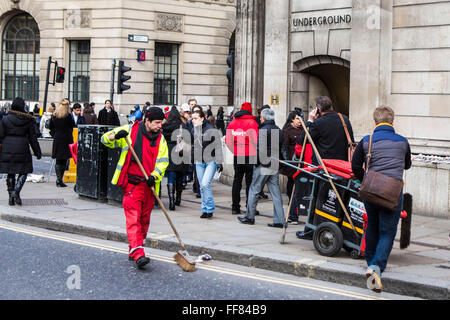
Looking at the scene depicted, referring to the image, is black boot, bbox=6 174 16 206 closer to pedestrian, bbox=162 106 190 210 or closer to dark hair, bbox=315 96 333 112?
pedestrian, bbox=162 106 190 210

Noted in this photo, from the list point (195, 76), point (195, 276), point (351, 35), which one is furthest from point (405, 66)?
point (195, 76)

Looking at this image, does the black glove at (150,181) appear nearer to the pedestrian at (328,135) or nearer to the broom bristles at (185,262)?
the broom bristles at (185,262)

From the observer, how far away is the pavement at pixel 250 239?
290 inches

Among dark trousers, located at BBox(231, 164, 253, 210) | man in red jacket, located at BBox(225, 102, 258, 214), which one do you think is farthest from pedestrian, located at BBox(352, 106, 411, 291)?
dark trousers, located at BBox(231, 164, 253, 210)

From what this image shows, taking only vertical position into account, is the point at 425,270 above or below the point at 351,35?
below

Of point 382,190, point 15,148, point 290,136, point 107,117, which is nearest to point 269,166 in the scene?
point 290,136

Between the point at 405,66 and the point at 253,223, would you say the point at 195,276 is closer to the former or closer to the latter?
the point at 253,223

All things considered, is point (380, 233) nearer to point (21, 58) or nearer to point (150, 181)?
point (150, 181)

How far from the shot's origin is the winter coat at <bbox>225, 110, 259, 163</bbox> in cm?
1090

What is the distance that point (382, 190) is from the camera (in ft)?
23.0

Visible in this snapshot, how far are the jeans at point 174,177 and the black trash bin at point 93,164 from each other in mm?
1089

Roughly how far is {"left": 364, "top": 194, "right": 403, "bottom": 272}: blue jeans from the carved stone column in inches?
352

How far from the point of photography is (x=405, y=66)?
A: 13039 millimetres

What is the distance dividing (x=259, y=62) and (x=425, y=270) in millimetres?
9202
